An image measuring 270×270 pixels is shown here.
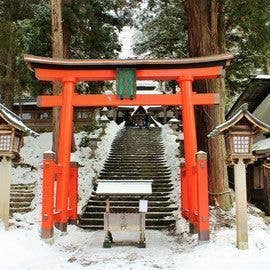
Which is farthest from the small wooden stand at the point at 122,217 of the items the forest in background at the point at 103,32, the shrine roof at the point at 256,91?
the shrine roof at the point at 256,91

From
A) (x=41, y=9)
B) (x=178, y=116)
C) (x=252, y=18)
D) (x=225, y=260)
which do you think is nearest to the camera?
(x=225, y=260)

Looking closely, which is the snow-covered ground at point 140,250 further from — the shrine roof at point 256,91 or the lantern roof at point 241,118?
the shrine roof at point 256,91

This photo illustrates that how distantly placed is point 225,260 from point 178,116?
1099 inches

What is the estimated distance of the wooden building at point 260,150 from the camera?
15.6 metres

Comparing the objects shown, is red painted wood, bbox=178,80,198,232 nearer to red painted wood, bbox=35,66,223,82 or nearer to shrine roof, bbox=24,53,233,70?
red painted wood, bbox=35,66,223,82

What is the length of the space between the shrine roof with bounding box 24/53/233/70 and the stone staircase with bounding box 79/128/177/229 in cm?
549

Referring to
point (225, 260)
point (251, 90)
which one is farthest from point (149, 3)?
point (225, 260)

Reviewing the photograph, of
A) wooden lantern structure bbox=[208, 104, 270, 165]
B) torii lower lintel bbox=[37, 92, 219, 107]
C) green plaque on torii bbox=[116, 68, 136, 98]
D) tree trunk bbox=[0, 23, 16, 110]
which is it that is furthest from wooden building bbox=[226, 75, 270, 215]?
tree trunk bbox=[0, 23, 16, 110]

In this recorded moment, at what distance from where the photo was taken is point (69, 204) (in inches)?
527

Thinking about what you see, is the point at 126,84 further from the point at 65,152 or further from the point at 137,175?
the point at 137,175

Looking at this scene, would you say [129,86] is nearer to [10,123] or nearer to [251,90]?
[10,123]

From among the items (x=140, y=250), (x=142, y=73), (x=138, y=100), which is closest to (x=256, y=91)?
(x=142, y=73)

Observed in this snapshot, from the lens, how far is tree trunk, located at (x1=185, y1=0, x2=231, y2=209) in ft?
43.4

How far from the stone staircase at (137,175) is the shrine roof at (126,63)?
5.49m
